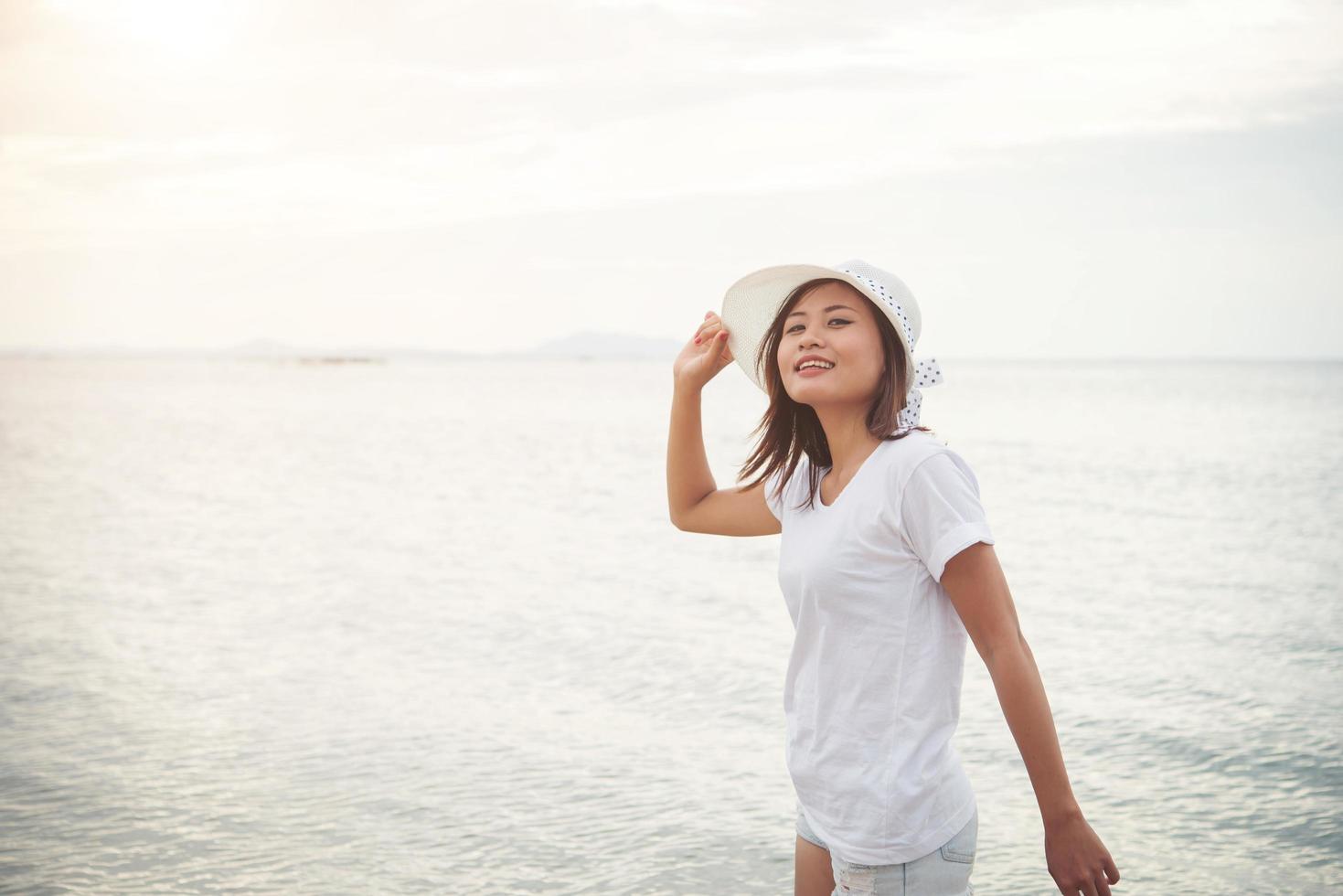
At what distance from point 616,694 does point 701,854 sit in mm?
2423

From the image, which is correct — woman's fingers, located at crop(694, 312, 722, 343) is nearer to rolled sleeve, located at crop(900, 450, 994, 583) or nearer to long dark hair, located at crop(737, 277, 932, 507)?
long dark hair, located at crop(737, 277, 932, 507)

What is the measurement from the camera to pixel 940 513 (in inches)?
74.7

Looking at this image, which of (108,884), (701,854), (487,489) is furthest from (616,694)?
(487,489)

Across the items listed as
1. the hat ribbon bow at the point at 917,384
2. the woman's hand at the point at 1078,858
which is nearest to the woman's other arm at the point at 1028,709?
the woman's hand at the point at 1078,858

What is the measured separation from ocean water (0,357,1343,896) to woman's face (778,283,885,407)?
10.2 feet

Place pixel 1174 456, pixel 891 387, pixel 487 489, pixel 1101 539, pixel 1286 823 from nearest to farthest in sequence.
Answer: pixel 891 387
pixel 1286 823
pixel 1101 539
pixel 487 489
pixel 1174 456

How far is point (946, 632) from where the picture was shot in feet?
6.61

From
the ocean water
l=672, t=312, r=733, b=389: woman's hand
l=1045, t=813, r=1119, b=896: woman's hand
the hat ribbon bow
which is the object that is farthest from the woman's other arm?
the ocean water

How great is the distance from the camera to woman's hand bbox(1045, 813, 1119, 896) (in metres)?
1.96

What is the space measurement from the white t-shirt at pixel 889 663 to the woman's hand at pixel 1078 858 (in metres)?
0.16

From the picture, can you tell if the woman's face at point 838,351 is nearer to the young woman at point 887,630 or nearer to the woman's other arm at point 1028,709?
the young woman at point 887,630

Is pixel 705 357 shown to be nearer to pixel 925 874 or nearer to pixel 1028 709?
pixel 1028 709

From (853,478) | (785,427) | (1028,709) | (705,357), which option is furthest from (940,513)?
(705,357)

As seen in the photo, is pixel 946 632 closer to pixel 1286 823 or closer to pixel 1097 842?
pixel 1097 842
